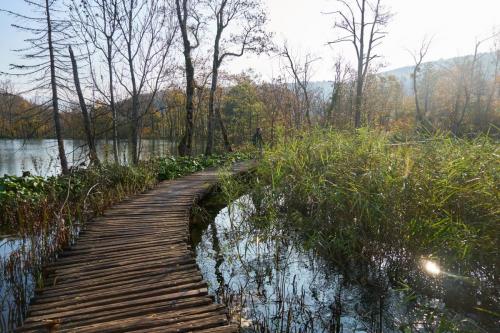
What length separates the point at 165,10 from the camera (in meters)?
15.1

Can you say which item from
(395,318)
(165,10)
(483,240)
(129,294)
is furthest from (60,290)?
(165,10)

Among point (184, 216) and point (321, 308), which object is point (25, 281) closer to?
point (184, 216)

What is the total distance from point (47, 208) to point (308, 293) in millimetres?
4334

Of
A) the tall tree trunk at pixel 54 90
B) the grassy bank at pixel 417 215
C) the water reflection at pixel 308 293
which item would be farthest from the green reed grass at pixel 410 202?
the tall tree trunk at pixel 54 90

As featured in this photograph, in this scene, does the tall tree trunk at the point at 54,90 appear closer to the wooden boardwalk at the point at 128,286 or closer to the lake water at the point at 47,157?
the lake water at the point at 47,157

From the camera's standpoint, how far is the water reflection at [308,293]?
10.6 feet

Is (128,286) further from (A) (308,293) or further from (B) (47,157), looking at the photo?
(B) (47,157)

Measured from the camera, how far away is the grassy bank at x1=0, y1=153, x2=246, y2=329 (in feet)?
13.0

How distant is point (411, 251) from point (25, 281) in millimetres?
4469

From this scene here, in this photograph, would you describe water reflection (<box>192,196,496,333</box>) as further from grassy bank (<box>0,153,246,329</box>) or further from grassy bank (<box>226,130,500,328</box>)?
grassy bank (<box>0,153,246,329</box>)

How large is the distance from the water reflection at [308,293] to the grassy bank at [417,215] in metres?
0.12

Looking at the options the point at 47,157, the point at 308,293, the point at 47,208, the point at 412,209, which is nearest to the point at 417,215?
the point at 412,209

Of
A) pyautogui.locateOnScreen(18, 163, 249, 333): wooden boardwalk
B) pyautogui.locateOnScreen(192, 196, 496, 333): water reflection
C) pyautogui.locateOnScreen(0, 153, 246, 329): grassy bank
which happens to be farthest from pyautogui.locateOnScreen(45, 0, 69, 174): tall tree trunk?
pyautogui.locateOnScreen(192, 196, 496, 333): water reflection

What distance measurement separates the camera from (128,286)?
10.7ft
